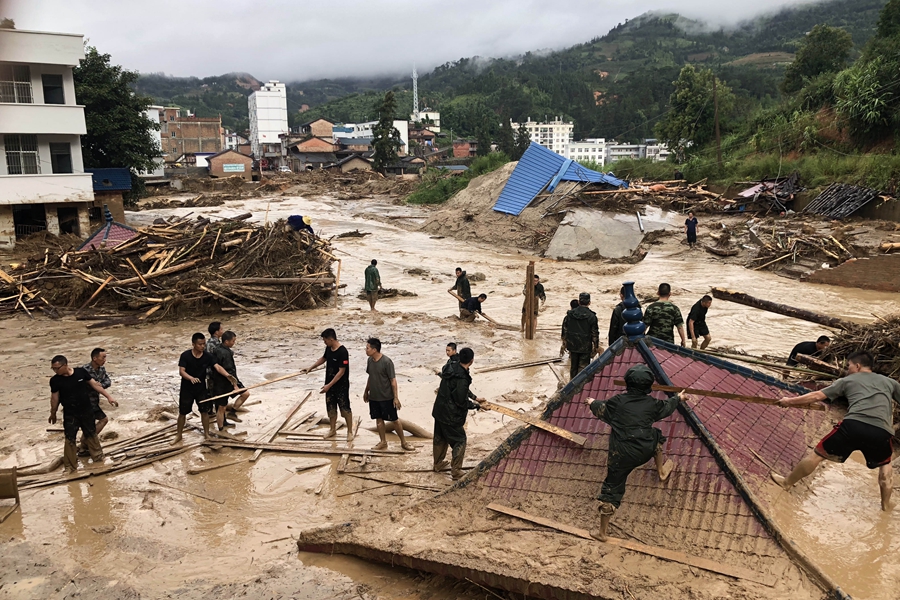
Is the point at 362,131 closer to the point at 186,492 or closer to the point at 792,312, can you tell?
the point at 792,312

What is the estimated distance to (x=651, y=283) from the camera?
18891 millimetres

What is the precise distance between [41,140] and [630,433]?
84.8 ft

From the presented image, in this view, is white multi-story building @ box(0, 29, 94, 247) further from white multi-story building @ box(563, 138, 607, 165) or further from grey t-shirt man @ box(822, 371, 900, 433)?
white multi-story building @ box(563, 138, 607, 165)

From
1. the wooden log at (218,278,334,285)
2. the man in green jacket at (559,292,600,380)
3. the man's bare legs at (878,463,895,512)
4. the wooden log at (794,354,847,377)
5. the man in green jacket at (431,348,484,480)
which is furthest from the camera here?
the wooden log at (218,278,334,285)

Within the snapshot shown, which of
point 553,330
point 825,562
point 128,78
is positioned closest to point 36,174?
point 128,78

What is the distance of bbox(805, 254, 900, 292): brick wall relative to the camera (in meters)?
16.4

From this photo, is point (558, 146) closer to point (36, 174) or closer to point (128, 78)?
point (128, 78)

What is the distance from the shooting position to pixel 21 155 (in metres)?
23.0

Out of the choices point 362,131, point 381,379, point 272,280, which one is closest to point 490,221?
point 272,280

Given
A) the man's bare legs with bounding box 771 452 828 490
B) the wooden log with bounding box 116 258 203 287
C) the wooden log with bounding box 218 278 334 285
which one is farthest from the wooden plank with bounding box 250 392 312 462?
the wooden log with bounding box 116 258 203 287

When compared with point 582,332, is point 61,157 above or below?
above

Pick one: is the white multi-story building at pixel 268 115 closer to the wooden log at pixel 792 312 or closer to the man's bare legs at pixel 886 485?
Answer: the wooden log at pixel 792 312

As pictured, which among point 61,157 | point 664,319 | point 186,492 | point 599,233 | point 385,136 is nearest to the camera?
point 186,492

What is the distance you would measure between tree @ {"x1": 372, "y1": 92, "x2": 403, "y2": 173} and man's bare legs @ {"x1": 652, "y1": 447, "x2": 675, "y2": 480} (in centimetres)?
5126
